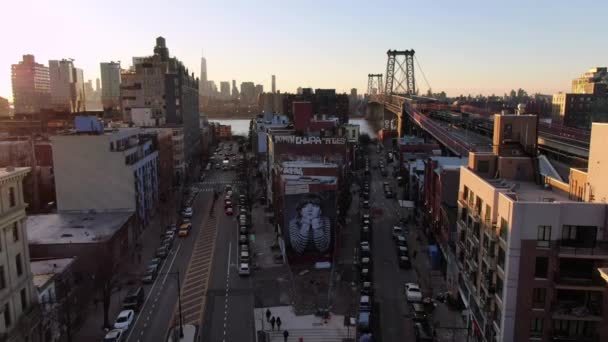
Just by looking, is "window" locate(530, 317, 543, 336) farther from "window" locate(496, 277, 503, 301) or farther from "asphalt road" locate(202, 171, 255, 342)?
"asphalt road" locate(202, 171, 255, 342)

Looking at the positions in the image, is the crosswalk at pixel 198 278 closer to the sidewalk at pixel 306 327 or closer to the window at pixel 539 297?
the sidewalk at pixel 306 327

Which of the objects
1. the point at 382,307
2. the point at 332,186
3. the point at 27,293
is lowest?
the point at 382,307

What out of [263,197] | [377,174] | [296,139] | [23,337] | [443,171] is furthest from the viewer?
[377,174]

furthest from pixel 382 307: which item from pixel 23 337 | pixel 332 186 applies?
pixel 23 337

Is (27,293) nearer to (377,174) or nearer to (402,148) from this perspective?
(402,148)

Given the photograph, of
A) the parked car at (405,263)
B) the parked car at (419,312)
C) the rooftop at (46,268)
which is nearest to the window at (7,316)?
the rooftop at (46,268)

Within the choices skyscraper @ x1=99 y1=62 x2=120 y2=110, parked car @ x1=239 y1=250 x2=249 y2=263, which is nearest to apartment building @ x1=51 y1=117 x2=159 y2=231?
parked car @ x1=239 y1=250 x2=249 y2=263

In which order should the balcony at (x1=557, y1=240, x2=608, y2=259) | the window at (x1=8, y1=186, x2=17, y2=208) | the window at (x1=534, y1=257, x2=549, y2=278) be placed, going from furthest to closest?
the window at (x1=8, y1=186, x2=17, y2=208), the window at (x1=534, y1=257, x2=549, y2=278), the balcony at (x1=557, y1=240, x2=608, y2=259)
